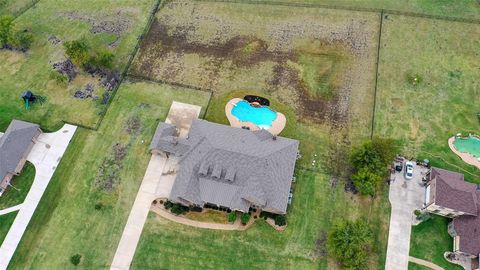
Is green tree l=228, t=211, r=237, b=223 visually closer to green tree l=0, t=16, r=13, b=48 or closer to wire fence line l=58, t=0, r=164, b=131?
wire fence line l=58, t=0, r=164, b=131

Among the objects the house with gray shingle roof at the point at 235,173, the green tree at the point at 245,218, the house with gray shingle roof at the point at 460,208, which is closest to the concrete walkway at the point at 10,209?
the house with gray shingle roof at the point at 235,173

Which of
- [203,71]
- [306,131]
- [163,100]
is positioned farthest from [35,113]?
[306,131]

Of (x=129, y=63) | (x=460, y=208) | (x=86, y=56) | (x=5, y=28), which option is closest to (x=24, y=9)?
(x=5, y=28)

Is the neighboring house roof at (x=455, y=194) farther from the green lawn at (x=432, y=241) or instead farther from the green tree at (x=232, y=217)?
the green tree at (x=232, y=217)

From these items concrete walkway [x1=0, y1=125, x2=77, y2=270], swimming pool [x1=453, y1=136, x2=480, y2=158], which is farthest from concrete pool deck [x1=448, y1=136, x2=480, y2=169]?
concrete walkway [x1=0, y1=125, x2=77, y2=270]

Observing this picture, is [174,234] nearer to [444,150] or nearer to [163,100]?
[163,100]
